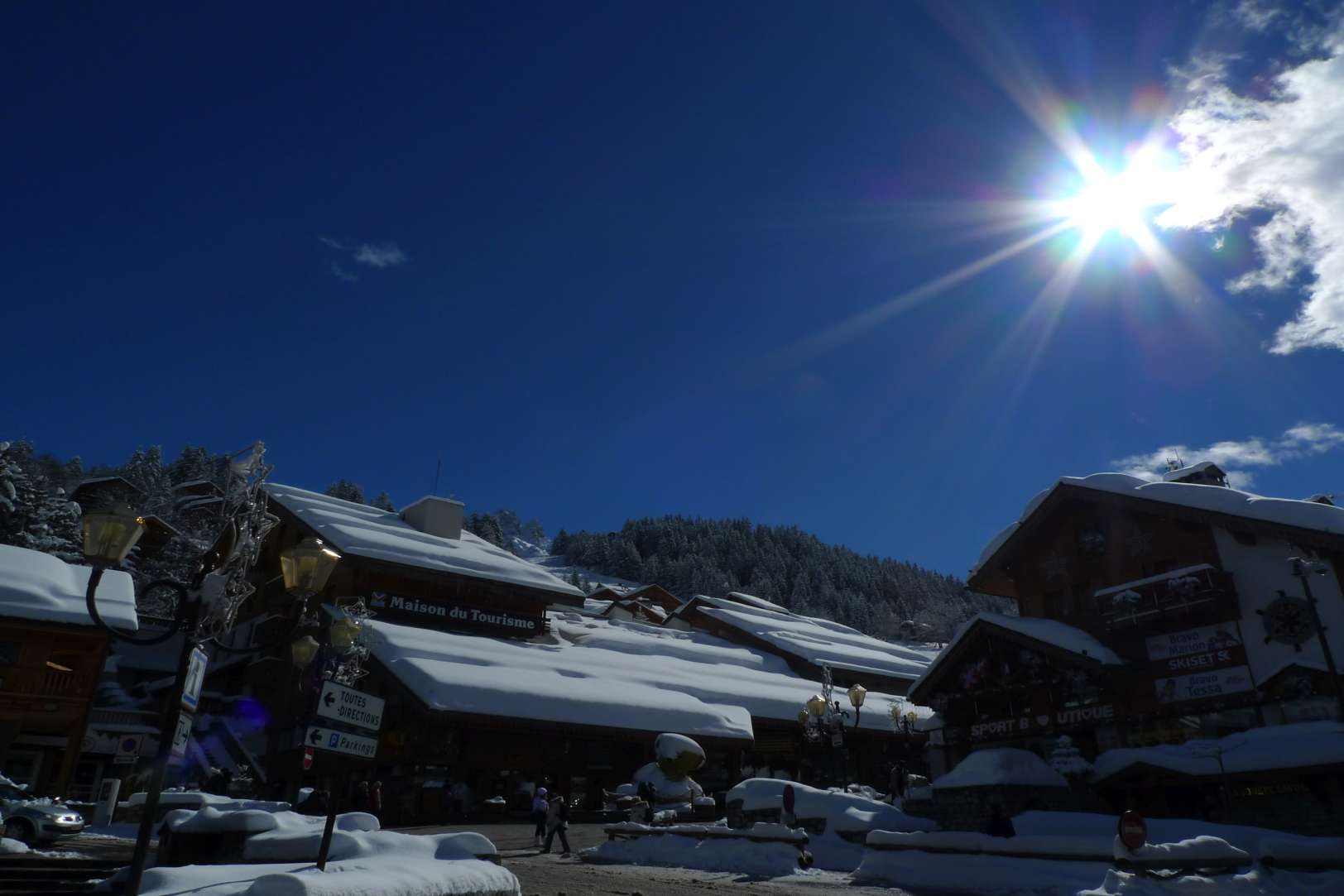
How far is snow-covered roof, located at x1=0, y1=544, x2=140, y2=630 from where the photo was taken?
93.0ft

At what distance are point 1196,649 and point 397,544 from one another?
30.5m

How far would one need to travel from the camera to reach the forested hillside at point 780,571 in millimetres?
133375

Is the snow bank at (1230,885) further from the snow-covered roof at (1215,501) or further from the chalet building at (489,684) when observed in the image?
the chalet building at (489,684)

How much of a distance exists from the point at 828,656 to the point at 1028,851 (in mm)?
36693

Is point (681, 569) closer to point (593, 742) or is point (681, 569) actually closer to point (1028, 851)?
point (593, 742)

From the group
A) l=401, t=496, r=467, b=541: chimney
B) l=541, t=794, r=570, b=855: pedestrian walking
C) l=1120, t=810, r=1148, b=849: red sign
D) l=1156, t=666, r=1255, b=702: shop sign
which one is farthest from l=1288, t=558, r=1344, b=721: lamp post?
l=401, t=496, r=467, b=541: chimney

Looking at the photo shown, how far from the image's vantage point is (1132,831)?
12.5 metres

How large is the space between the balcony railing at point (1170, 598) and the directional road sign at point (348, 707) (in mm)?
23250

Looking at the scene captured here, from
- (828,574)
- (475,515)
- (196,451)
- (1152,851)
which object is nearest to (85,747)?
(1152,851)

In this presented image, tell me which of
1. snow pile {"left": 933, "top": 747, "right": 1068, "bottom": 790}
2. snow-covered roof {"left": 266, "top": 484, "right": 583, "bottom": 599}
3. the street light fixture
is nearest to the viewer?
the street light fixture

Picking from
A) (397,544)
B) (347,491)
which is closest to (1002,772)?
(397,544)

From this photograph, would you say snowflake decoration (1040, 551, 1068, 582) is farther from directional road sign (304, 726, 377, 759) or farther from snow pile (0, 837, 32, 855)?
snow pile (0, 837, 32, 855)

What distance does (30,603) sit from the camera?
93.7ft

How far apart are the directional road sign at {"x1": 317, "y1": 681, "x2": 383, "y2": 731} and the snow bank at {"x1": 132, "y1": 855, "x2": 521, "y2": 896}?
56.4 inches
